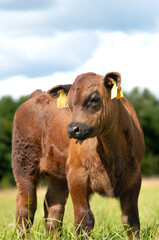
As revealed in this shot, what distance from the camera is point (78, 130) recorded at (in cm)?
489

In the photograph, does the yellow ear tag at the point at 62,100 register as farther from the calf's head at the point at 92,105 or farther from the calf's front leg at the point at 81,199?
the calf's front leg at the point at 81,199

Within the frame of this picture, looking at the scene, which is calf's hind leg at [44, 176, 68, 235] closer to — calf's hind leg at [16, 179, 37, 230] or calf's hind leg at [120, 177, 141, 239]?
calf's hind leg at [16, 179, 37, 230]

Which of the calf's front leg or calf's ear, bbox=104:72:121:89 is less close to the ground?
calf's ear, bbox=104:72:121:89

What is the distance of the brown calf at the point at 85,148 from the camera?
17.0 feet

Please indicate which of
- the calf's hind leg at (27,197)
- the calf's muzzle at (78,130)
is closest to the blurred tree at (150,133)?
the calf's hind leg at (27,197)

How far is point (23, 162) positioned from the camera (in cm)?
718

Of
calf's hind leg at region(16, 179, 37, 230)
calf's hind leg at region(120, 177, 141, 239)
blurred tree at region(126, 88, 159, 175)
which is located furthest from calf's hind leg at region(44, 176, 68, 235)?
blurred tree at region(126, 88, 159, 175)

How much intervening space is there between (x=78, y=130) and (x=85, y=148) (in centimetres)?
91

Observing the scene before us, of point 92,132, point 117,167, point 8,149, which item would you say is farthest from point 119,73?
point 8,149

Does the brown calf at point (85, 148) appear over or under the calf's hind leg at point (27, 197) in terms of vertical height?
over

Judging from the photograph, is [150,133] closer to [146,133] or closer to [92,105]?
[146,133]

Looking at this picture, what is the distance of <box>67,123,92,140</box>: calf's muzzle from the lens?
487cm

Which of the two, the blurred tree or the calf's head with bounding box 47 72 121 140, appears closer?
the calf's head with bounding box 47 72 121 140

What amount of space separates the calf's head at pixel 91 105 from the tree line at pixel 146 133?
28841mm
